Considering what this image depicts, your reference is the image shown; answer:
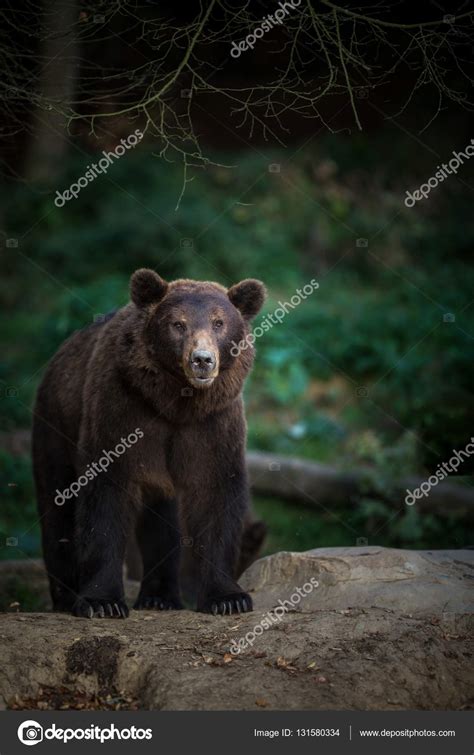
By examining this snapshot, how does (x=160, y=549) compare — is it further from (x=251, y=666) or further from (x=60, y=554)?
(x=251, y=666)

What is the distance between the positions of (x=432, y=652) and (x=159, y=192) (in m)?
11.1

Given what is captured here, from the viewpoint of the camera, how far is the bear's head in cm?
668

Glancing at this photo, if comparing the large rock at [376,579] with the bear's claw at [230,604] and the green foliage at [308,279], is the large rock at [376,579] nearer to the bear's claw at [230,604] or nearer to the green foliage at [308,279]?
the bear's claw at [230,604]

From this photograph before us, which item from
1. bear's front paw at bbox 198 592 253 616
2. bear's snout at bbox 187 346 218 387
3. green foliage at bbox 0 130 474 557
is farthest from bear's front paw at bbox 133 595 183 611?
green foliage at bbox 0 130 474 557

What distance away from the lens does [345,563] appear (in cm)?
707

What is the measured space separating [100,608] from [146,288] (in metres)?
2.35

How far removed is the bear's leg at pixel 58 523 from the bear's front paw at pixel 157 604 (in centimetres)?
56

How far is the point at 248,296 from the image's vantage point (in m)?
7.41

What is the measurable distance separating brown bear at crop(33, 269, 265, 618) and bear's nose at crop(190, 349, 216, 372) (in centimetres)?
12

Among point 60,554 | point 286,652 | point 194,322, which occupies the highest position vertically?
point 194,322

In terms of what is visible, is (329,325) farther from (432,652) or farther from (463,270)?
(432,652)

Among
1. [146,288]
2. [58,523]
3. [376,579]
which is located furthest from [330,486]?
[146,288]

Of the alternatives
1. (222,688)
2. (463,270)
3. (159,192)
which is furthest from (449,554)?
(159,192)

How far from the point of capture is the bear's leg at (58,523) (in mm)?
7926
